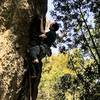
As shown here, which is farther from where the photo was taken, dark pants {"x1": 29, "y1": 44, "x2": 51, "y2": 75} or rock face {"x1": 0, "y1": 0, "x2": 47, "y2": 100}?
dark pants {"x1": 29, "y1": 44, "x2": 51, "y2": 75}

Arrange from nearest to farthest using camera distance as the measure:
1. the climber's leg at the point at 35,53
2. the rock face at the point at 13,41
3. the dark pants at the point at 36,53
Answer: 1. the rock face at the point at 13,41
2. the climber's leg at the point at 35,53
3. the dark pants at the point at 36,53

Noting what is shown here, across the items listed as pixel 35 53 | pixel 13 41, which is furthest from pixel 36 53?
pixel 13 41

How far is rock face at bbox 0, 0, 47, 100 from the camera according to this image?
7.59 m

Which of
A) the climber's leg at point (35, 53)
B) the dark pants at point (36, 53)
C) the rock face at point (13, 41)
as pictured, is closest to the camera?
the rock face at point (13, 41)

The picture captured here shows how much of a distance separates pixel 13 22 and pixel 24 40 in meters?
0.58

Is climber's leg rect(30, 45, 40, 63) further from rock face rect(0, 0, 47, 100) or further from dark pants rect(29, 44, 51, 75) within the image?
rock face rect(0, 0, 47, 100)

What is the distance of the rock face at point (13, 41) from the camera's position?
7594 mm

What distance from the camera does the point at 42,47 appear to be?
8.55 m

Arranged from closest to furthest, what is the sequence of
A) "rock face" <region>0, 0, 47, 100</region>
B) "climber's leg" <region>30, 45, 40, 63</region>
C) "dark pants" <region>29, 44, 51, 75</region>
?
"rock face" <region>0, 0, 47, 100</region> → "climber's leg" <region>30, 45, 40, 63</region> → "dark pants" <region>29, 44, 51, 75</region>

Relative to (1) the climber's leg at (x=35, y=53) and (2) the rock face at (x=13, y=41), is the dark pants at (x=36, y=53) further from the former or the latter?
(2) the rock face at (x=13, y=41)

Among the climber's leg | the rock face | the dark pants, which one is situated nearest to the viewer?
the rock face

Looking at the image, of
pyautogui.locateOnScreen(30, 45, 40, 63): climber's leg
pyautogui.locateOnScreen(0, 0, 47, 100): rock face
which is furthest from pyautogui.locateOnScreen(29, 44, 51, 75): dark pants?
pyautogui.locateOnScreen(0, 0, 47, 100): rock face

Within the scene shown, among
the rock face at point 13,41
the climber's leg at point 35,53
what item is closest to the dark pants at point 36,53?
the climber's leg at point 35,53

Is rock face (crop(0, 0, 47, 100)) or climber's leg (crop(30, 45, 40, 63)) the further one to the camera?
climber's leg (crop(30, 45, 40, 63))
